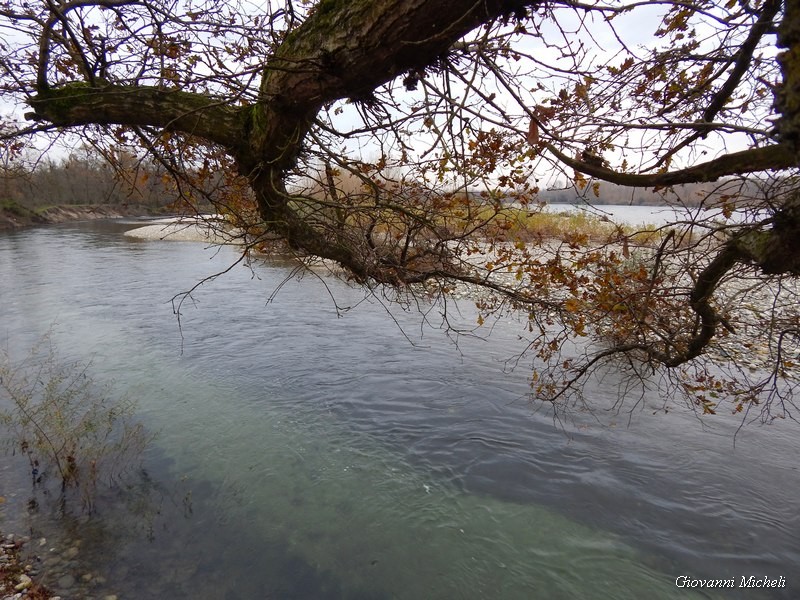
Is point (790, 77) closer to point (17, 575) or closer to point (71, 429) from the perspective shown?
point (17, 575)

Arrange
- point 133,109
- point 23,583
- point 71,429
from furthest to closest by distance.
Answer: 1. point 71,429
2. point 23,583
3. point 133,109

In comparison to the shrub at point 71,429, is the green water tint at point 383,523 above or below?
below

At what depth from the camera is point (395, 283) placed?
4.62 metres

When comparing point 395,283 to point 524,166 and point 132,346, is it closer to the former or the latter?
point 524,166

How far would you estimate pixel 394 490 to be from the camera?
5.77m

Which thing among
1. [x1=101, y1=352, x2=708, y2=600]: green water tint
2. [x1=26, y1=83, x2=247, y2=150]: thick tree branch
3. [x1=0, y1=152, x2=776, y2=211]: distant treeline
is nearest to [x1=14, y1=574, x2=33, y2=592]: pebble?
[x1=101, y1=352, x2=708, y2=600]: green water tint

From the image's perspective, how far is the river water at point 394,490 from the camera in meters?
4.52

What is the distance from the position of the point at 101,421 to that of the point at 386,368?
4831mm

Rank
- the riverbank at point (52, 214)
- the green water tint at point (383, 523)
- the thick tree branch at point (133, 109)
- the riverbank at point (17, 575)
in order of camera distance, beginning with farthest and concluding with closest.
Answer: the riverbank at point (52, 214), the green water tint at point (383, 523), the riverbank at point (17, 575), the thick tree branch at point (133, 109)

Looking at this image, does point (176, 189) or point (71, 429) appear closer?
point (176, 189)
